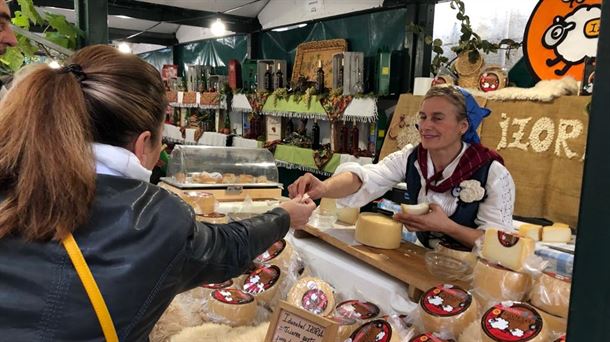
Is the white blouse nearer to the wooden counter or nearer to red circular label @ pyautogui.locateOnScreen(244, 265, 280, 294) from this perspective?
the wooden counter

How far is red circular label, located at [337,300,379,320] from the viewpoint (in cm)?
122

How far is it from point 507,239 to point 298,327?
63 cm

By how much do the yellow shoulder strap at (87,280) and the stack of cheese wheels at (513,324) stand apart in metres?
0.76

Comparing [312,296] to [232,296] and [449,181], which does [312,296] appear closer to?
[232,296]

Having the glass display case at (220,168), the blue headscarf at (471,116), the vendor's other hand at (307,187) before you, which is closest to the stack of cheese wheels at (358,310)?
the vendor's other hand at (307,187)

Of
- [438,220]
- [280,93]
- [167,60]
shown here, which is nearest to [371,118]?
[280,93]

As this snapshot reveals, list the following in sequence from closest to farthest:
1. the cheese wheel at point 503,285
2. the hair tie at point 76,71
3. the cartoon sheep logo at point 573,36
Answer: the hair tie at point 76,71
the cheese wheel at point 503,285
the cartoon sheep logo at point 573,36

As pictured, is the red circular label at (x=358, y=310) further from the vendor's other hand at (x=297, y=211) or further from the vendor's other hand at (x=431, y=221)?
the vendor's other hand at (x=431, y=221)

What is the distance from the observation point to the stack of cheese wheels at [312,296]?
1287 mm

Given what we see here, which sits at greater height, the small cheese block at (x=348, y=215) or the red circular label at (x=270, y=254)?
the small cheese block at (x=348, y=215)

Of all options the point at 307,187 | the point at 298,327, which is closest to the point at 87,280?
the point at 298,327

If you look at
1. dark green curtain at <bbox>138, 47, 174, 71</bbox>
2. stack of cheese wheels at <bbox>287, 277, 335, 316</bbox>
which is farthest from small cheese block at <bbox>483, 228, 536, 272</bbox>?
dark green curtain at <bbox>138, 47, 174, 71</bbox>

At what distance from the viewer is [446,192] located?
1.95 metres

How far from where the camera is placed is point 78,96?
840mm
